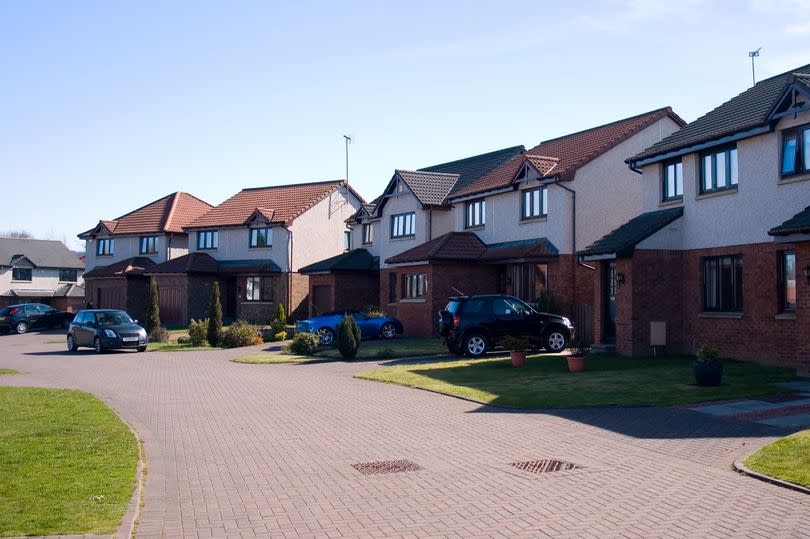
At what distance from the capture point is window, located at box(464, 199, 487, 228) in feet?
113

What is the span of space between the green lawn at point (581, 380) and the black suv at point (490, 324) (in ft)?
4.72

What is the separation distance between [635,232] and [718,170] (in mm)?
2827

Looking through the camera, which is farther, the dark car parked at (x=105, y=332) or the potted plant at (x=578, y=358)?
the dark car parked at (x=105, y=332)

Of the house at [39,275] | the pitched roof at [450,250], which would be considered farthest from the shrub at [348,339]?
the house at [39,275]

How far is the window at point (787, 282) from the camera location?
749 inches

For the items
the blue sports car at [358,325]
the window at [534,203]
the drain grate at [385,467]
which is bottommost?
the drain grate at [385,467]

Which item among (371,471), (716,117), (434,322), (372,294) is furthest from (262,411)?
(372,294)

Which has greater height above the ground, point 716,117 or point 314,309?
point 716,117

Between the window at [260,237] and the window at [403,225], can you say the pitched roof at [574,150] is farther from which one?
the window at [260,237]

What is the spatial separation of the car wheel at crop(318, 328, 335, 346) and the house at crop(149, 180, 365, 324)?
14.0 metres

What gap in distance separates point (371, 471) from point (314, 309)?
34725 mm

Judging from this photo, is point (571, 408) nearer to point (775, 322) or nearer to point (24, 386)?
point (775, 322)

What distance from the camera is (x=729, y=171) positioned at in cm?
2141

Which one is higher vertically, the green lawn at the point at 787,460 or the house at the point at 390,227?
the house at the point at 390,227
